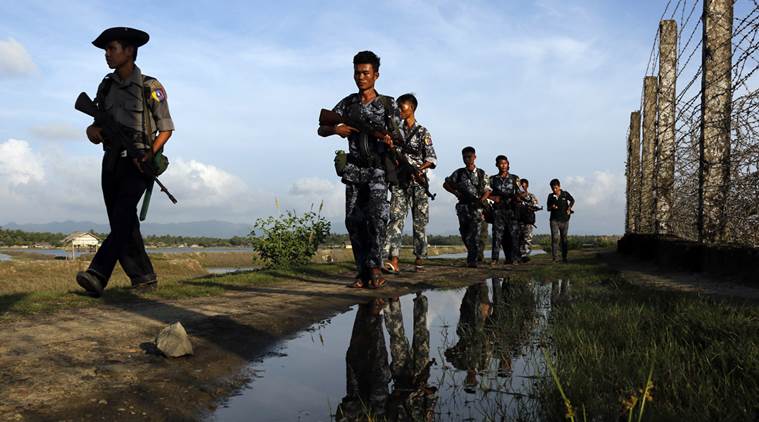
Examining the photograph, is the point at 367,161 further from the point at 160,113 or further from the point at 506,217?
the point at 506,217

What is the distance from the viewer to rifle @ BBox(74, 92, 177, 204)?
5117 mm

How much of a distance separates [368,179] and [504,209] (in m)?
6.99

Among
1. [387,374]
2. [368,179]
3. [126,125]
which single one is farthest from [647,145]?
[387,374]

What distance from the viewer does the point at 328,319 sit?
4598 mm

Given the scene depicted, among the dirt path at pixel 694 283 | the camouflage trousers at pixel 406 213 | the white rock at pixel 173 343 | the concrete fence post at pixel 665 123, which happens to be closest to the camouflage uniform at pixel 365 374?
the white rock at pixel 173 343

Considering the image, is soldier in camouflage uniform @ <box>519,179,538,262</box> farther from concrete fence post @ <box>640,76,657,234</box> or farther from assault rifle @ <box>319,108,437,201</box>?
assault rifle @ <box>319,108,437,201</box>

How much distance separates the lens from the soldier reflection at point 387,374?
2.21m

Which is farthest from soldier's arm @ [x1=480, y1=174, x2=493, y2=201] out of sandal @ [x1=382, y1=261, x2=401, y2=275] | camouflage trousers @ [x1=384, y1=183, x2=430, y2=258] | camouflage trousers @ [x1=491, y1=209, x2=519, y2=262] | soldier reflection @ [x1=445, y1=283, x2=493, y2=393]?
soldier reflection @ [x1=445, y1=283, x2=493, y2=393]

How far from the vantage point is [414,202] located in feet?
31.6

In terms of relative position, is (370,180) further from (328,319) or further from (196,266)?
(196,266)

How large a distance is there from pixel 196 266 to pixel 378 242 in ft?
129

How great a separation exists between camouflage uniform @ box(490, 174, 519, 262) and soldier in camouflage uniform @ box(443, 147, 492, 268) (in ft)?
4.25

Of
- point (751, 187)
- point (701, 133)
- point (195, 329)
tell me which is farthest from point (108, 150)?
point (701, 133)

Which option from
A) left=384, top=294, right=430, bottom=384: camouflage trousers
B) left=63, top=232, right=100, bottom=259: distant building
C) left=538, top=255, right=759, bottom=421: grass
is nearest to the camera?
left=538, top=255, right=759, bottom=421: grass
